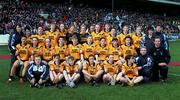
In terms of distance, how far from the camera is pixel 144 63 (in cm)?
1170

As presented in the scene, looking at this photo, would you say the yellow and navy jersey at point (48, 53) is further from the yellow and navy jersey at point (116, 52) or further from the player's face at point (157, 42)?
the player's face at point (157, 42)

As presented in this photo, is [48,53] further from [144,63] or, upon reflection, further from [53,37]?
[144,63]

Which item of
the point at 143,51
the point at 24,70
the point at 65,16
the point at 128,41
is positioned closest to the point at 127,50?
the point at 128,41

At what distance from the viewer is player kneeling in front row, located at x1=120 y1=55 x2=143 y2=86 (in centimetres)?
1143

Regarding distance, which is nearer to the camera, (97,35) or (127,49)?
(127,49)

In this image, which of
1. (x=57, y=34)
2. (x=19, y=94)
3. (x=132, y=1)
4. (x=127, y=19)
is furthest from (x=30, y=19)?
(x=19, y=94)

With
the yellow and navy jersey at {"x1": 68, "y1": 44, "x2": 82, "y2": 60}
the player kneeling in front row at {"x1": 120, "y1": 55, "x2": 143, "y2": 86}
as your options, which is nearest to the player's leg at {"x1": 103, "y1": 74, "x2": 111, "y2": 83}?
the player kneeling in front row at {"x1": 120, "y1": 55, "x2": 143, "y2": 86}

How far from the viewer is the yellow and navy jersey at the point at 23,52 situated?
12133mm

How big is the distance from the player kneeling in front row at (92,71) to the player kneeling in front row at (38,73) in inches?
41.3

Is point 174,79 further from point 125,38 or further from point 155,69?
point 125,38

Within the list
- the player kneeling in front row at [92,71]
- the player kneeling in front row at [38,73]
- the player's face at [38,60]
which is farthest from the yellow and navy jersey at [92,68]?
the player's face at [38,60]

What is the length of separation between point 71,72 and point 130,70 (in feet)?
5.08

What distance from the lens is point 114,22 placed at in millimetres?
36125

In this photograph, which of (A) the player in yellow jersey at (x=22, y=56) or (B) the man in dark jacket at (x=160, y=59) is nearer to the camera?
(B) the man in dark jacket at (x=160, y=59)
